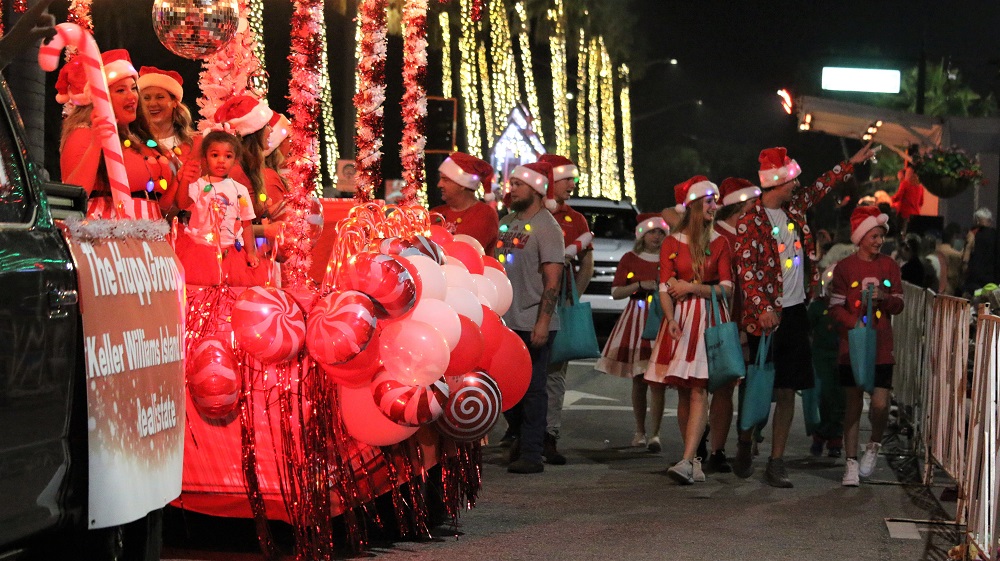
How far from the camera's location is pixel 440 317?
6562 millimetres

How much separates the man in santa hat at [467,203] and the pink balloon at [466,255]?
1346mm

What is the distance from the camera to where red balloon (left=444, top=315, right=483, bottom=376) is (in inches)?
268

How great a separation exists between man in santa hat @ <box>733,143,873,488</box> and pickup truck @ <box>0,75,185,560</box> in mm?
5216

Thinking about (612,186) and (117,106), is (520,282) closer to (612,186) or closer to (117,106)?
(117,106)

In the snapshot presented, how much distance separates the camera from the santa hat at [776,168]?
9547mm

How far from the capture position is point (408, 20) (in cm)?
860

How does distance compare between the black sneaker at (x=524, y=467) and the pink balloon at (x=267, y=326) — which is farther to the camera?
the black sneaker at (x=524, y=467)

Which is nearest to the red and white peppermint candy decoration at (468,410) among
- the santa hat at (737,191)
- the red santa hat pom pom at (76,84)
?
the red santa hat pom pom at (76,84)

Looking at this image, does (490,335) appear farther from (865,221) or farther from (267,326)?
(865,221)

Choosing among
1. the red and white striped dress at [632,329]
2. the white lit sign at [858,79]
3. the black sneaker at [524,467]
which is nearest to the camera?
the black sneaker at [524,467]

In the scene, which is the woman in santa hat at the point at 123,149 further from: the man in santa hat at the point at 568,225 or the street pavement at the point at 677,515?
the man in santa hat at the point at 568,225

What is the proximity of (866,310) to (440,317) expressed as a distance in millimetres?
4186

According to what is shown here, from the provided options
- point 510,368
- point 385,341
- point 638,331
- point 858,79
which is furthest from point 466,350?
point 858,79

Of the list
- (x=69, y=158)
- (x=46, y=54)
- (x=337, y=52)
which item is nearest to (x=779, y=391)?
(x=69, y=158)
